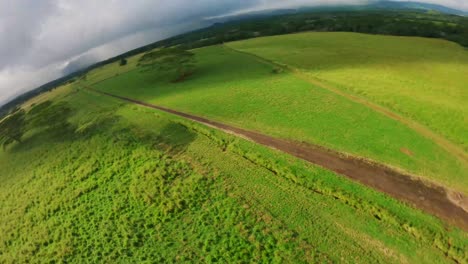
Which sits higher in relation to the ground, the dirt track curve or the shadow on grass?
the shadow on grass

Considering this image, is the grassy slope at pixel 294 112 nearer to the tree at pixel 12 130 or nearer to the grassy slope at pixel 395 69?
the grassy slope at pixel 395 69

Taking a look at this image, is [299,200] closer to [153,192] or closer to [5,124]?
[153,192]

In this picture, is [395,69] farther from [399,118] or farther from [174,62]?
[174,62]

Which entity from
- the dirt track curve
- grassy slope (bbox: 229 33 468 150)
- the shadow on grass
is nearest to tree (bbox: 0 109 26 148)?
the shadow on grass

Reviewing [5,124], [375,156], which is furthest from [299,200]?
[5,124]

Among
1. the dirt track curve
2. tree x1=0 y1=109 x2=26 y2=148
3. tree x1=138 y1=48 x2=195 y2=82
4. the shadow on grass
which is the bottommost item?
the dirt track curve

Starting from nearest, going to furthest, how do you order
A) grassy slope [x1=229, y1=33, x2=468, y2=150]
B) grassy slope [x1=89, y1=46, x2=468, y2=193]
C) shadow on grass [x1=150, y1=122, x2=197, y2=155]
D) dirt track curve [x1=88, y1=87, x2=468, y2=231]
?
1. dirt track curve [x1=88, y1=87, x2=468, y2=231]
2. grassy slope [x1=89, y1=46, x2=468, y2=193]
3. shadow on grass [x1=150, y1=122, x2=197, y2=155]
4. grassy slope [x1=229, y1=33, x2=468, y2=150]

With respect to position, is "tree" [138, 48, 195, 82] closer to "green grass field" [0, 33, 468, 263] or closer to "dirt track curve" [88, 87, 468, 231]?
"green grass field" [0, 33, 468, 263]
